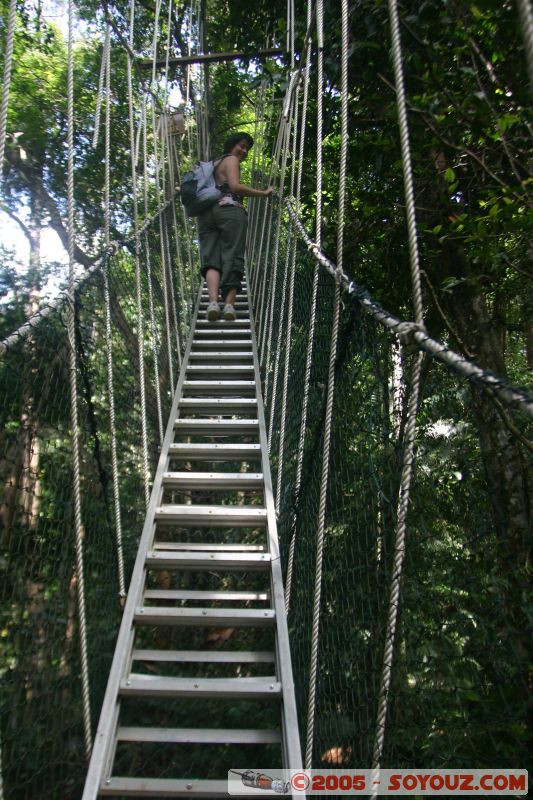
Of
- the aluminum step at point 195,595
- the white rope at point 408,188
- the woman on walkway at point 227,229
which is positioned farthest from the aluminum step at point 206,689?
the woman on walkway at point 227,229

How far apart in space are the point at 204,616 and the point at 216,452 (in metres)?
0.67

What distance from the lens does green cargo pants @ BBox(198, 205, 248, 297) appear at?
2812mm

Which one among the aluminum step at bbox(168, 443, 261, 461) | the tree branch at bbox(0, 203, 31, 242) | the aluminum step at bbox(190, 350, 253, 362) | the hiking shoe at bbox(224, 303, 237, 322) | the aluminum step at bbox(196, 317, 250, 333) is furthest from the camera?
the tree branch at bbox(0, 203, 31, 242)

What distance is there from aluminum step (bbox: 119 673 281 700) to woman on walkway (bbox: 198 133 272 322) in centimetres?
189

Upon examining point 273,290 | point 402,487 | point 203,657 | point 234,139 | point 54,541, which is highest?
point 234,139

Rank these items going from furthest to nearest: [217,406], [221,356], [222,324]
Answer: [222,324] < [221,356] < [217,406]

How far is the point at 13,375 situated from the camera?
1.32 m

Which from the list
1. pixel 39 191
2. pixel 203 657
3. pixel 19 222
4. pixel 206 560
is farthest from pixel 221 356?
pixel 19 222

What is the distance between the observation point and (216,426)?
205cm

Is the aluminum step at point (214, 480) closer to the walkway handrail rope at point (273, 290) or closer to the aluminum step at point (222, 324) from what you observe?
the walkway handrail rope at point (273, 290)

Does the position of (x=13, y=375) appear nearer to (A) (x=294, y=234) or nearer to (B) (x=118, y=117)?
(A) (x=294, y=234)

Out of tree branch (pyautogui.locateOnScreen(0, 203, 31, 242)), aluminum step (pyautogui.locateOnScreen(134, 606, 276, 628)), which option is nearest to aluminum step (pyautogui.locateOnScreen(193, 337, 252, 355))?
aluminum step (pyautogui.locateOnScreen(134, 606, 276, 628))

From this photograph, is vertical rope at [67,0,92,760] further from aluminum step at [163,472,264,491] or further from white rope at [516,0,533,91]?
white rope at [516,0,533,91]

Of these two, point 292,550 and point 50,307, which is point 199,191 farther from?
point 292,550
